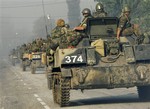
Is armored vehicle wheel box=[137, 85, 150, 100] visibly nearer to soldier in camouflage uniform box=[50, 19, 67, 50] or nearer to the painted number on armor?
the painted number on armor

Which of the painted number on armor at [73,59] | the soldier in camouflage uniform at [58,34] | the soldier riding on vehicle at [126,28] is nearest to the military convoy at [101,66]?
the painted number on armor at [73,59]

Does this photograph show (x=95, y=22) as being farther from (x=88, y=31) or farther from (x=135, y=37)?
(x=135, y=37)

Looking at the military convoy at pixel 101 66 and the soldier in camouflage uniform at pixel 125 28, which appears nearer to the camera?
the military convoy at pixel 101 66

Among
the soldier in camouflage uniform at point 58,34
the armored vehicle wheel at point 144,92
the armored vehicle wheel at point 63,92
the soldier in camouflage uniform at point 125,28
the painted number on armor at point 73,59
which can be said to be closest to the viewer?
the armored vehicle wheel at point 63,92

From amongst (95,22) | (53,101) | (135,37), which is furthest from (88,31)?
(53,101)

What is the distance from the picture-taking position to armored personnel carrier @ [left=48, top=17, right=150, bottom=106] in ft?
48.4

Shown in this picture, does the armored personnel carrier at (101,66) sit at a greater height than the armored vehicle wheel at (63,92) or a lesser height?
greater

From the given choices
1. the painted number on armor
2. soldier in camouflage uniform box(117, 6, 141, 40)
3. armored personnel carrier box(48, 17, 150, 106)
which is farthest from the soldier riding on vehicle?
the painted number on armor

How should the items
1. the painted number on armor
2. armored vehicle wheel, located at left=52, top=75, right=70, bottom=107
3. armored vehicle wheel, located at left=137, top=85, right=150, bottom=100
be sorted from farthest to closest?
1. armored vehicle wheel, located at left=137, top=85, right=150, bottom=100
2. the painted number on armor
3. armored vehicle wheel, located at left=52, top=75, right=70, bottom=107

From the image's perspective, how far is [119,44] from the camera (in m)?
15.9

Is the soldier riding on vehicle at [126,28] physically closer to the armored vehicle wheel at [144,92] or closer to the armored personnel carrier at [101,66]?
the armored personnel carrier at [101,66]

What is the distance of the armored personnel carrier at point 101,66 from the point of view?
581 inches

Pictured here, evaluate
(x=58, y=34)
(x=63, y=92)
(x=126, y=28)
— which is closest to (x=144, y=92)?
(x=126, y=28)

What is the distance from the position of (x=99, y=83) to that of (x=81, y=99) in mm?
3189
